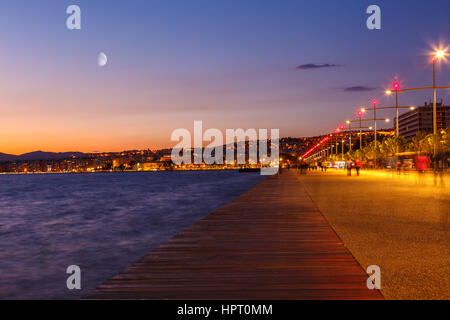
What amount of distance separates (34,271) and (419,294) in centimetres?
914

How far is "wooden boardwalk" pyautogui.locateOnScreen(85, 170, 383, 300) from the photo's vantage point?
5.12m

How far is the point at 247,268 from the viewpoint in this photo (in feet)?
20.5

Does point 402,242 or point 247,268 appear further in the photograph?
point 402,242

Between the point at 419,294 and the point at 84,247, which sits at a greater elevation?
the point at 419,294

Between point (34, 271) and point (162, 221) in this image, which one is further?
point (162, 221)

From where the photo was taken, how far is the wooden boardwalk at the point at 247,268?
5117 millimetres

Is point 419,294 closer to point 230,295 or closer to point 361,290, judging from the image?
point 361,290

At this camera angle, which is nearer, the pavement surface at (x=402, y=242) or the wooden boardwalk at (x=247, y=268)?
the wooden boardwalk at (x=247, y=268)

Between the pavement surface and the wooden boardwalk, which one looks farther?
the pavement surface

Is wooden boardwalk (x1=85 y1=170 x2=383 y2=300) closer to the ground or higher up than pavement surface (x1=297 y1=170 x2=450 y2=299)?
closer to the ground

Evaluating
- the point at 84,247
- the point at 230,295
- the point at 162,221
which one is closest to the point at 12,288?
the point at 84,247

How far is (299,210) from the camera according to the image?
44.1 ft

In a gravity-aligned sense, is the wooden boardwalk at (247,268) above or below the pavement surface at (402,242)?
below
